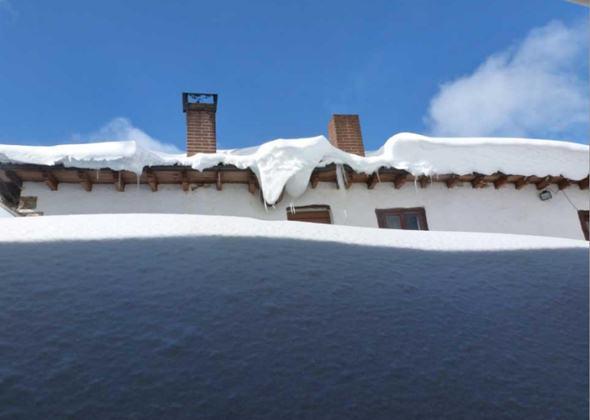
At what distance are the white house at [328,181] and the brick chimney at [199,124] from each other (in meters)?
0.02

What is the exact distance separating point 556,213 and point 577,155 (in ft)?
3.73

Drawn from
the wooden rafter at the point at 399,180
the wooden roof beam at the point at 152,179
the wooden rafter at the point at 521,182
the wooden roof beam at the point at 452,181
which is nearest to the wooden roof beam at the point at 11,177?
the wooden roof beam at the point at 152,179

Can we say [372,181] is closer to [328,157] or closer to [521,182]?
[328,157]

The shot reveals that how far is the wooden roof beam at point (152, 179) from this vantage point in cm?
565

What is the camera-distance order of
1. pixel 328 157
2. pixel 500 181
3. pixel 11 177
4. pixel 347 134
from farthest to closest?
pixel 347 134, pixel 500 181, pixel 328 157, pixel 11 177

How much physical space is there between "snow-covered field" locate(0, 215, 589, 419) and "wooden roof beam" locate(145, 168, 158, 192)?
4.51 metres

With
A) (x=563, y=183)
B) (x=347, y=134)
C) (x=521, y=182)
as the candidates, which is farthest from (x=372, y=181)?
(x=563, y=183)

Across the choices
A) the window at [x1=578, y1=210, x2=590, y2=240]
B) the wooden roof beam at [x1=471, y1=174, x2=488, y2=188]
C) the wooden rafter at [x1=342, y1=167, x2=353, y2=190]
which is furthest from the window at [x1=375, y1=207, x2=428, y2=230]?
the window at [x1=578, y1=210, x2=590, y2=240]

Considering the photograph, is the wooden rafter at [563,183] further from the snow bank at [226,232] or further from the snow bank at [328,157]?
the snow bank at [226,232]

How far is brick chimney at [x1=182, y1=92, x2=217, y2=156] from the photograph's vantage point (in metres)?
7.21

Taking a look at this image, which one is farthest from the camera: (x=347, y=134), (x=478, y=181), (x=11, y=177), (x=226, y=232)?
(x=347, y=134)

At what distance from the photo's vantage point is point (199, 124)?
7418 millimetres

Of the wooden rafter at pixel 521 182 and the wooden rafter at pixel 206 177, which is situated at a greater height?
the wooden rafter at pixel 206 177

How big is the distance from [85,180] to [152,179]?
94 centimetres
